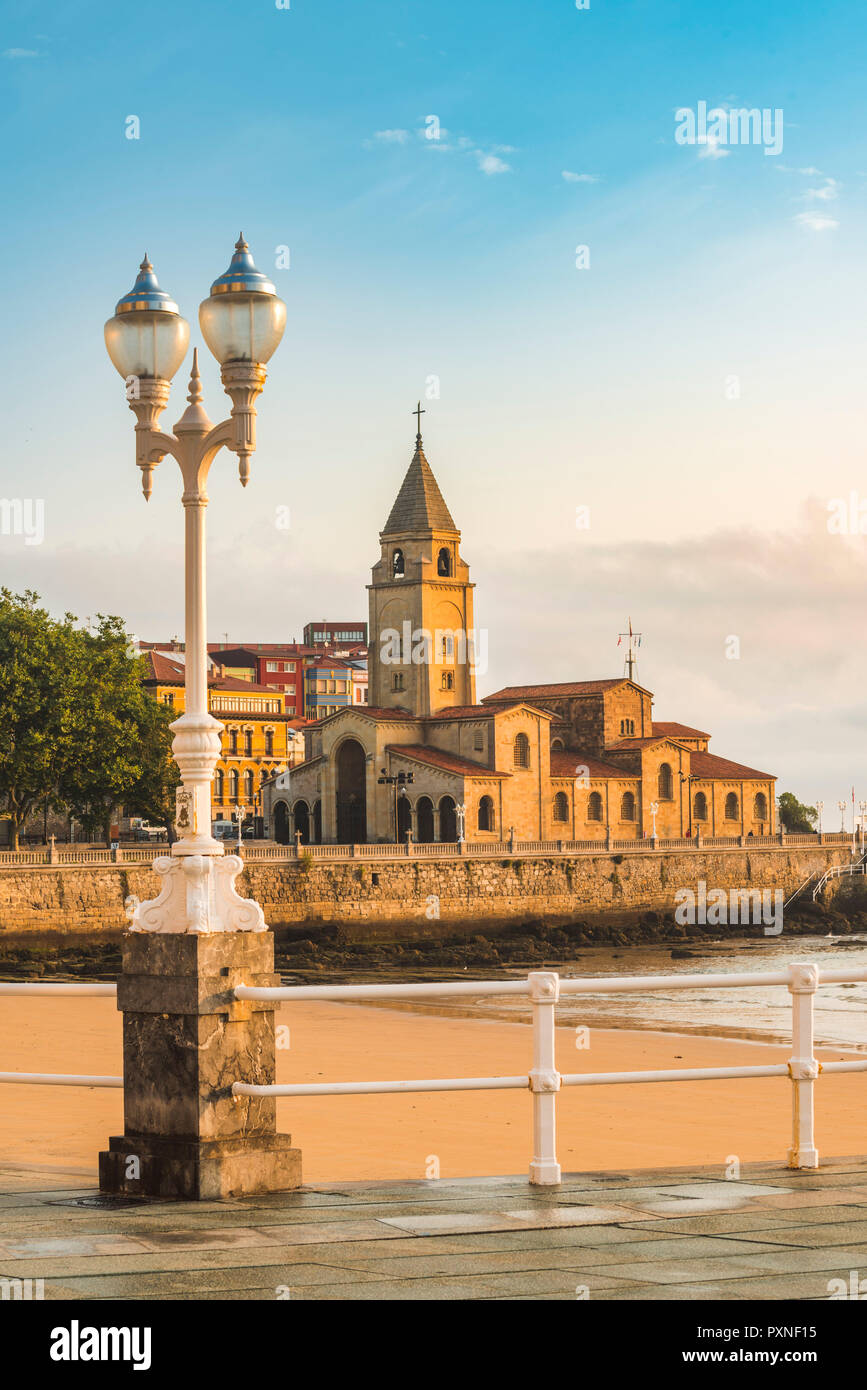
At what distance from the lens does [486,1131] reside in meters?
16.9

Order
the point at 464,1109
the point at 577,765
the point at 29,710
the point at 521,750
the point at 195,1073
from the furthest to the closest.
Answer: the point at 577,765 < the point at 521,750 < the point at 29,710 < the point at 464,1109 < the point at 195,1073

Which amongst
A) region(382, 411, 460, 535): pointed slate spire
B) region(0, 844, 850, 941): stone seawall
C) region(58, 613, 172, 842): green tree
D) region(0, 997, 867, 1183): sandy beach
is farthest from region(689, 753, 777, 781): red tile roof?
region(0, 997, 867, 1183): sandy beach

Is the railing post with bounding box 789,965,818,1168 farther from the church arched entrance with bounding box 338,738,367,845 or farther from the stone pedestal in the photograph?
the church arched entrance with bounding box 338,738,367,845

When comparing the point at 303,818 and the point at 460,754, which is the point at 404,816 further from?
the point at 303,818

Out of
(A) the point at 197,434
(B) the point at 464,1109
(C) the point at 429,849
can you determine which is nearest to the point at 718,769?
(C) the point at 429,849

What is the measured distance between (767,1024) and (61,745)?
126ft

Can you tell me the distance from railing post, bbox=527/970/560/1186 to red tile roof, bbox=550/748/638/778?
75330 millimetres

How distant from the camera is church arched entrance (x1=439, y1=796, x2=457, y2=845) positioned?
77312 mm

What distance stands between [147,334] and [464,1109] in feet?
38.6

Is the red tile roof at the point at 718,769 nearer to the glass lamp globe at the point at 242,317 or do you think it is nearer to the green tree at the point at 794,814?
the green tree at the point at 794,814

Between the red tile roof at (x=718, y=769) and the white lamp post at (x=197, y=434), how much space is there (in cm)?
8393

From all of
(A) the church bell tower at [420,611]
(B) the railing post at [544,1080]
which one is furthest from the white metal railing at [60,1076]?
(A) the church bell tower at [420,611]

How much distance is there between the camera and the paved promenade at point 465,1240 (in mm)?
5785

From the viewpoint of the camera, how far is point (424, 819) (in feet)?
258
